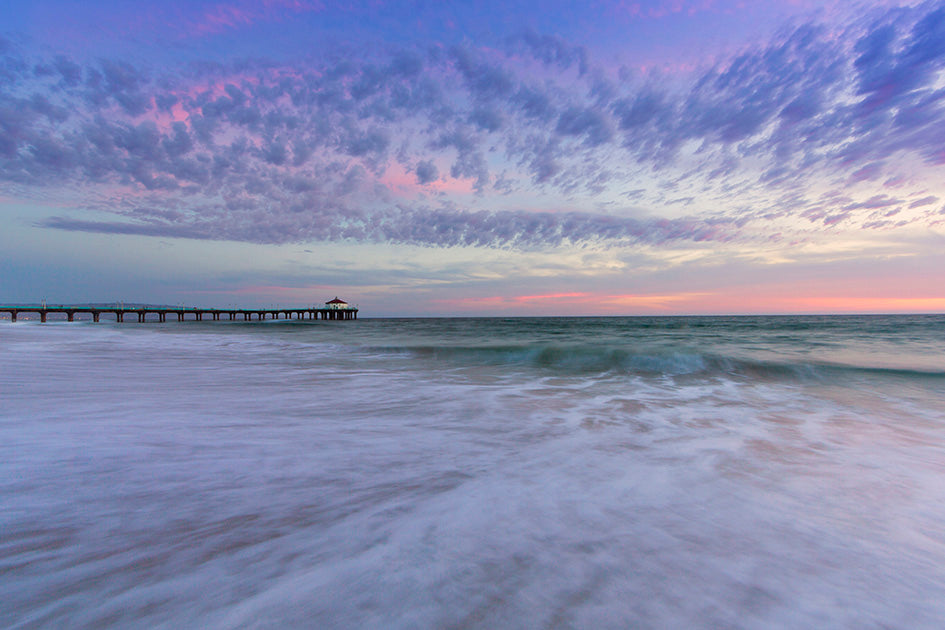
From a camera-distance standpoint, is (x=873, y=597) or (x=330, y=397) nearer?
(x=873, y=597)

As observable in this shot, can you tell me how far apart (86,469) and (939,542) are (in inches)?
269

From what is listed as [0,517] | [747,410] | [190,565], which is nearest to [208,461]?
[0,517]

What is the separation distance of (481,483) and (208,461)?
108 inches

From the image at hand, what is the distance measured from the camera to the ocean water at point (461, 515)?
6.99ft

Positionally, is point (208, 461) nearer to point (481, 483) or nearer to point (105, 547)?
point (105, 547)

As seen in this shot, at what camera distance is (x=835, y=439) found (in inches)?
213

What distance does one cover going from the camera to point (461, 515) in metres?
3.16

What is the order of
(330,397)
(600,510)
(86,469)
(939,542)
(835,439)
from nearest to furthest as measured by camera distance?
1. (939,542)
2. (600,510)
3. (86,469)
4. (835,439)
5. (330,397)

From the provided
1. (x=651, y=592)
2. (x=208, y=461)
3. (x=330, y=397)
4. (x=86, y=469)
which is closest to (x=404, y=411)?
(x=330, y=397)

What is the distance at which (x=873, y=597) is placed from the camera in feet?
7.51

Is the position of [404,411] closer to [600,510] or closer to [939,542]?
[600,510]

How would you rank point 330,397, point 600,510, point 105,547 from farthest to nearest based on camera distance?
point 330,397 < point 600,510 < point 105,547

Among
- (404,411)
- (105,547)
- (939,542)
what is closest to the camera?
(105,547)

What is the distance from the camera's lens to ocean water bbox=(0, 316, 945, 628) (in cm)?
213
